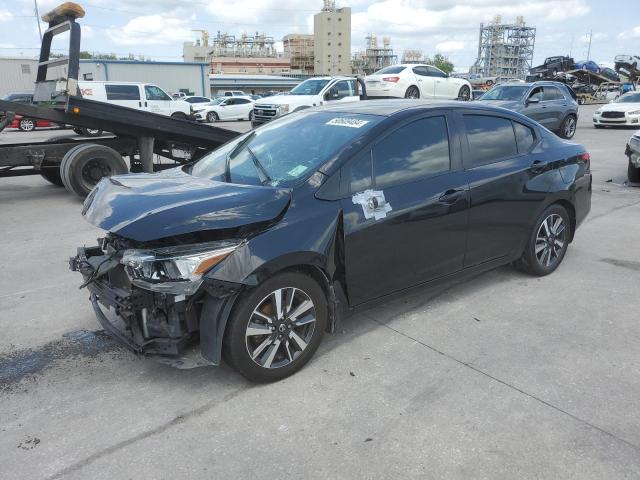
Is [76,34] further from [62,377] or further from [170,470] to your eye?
[170,470]

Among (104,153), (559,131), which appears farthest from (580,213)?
(559,131)

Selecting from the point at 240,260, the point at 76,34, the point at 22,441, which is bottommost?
the point at 22,441

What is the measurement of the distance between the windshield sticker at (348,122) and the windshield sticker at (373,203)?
541 mm

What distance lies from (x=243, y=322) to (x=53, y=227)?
17.1 ft

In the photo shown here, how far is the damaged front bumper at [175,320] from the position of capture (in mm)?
2914

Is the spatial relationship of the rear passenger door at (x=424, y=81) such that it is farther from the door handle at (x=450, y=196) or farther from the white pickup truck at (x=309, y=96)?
the door handle at (x=450, y=196)

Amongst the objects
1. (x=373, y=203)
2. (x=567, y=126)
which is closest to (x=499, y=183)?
(x=373, y=203)

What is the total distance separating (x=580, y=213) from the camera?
520 cm

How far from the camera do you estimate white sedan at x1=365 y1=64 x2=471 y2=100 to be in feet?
59.2

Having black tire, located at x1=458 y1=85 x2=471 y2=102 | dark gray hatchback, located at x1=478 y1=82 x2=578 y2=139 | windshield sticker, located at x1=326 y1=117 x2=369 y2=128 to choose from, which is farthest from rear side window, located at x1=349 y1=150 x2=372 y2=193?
black tire, located at x1=458 y1=85 x2=471 y2=102

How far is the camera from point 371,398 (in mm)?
3059

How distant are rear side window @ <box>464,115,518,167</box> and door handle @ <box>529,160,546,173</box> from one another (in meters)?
0.21

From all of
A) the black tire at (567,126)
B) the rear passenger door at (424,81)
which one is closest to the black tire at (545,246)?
the black tire at (567,126)

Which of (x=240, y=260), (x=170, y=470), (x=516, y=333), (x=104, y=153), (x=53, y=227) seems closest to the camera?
(x=170, y=470)
